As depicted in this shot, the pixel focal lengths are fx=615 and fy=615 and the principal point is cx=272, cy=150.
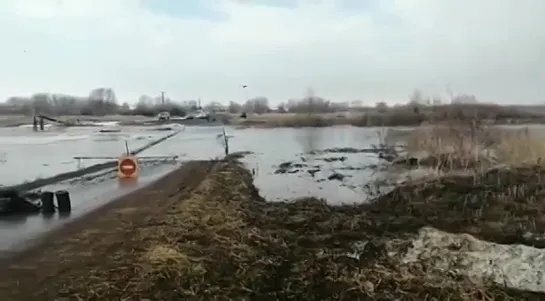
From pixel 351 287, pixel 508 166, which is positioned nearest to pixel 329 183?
pixel 508 166

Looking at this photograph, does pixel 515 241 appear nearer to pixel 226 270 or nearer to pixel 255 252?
pixel 255 252

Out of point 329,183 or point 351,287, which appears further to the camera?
point 329,183

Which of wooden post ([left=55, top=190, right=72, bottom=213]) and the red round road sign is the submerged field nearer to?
wooden post ([left=55, top=190, right=72, bottom=213])

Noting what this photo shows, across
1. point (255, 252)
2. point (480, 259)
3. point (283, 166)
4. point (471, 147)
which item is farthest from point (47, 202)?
point (471, 147)

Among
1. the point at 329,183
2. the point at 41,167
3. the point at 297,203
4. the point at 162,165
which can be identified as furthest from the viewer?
the point at 162,165

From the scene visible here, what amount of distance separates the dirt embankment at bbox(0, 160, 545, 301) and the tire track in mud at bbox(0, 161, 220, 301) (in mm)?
19

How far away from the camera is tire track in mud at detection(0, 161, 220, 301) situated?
6076 mm

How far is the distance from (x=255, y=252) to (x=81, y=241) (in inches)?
95.2

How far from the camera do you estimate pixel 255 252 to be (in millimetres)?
6949

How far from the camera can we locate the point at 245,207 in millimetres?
10617

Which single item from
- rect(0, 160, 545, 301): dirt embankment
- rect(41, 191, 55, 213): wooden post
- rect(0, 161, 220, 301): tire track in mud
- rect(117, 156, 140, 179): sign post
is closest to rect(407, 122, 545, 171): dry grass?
rect(0, 160, 545, 301): dirt embankment

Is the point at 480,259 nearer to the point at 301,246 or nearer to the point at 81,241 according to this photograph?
the point at 301,246

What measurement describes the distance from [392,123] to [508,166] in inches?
1568

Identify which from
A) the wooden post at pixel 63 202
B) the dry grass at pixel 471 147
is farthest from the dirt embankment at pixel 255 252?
the dry grass at pixel 471 147
